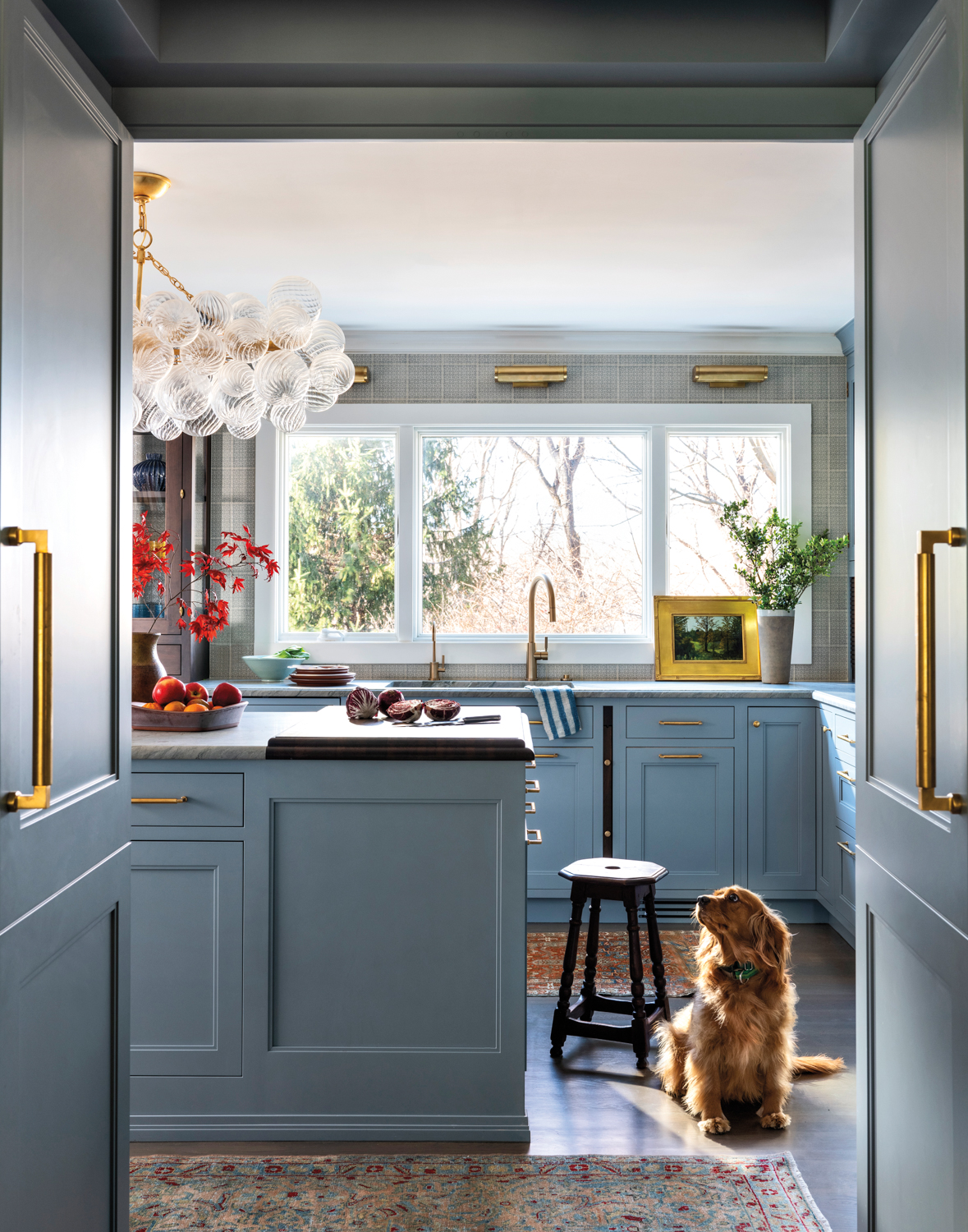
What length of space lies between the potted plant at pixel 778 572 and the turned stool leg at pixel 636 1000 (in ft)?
6.49

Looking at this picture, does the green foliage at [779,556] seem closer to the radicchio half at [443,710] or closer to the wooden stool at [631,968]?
the wooden stool at [631,968]

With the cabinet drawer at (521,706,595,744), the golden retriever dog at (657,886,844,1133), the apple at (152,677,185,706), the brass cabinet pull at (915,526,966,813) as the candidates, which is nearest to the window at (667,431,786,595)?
the cabinet drawer at (521,706,595,744)

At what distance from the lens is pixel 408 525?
484 centimetres

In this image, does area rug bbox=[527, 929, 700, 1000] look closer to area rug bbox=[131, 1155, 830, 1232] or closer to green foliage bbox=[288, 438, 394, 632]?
area rug bbox=[131, 1155, 830, 1232]

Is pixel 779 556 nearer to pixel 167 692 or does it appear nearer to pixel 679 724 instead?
pixel 679 724

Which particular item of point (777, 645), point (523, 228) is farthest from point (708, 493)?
point (523, 228)

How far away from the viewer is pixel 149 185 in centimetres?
299

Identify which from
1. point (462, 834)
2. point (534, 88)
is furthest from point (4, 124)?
point (462, 834)

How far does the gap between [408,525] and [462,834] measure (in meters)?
2.69

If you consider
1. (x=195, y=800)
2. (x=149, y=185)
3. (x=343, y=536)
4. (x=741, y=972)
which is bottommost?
(x=741, y=972)

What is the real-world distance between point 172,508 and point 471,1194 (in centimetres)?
335

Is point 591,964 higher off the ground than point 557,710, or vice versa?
point 557,710

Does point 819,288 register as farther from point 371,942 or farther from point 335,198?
point 371,942

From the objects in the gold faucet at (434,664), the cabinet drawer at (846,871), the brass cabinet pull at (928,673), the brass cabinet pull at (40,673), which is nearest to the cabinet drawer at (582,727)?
the gold faucet at (434,664)
